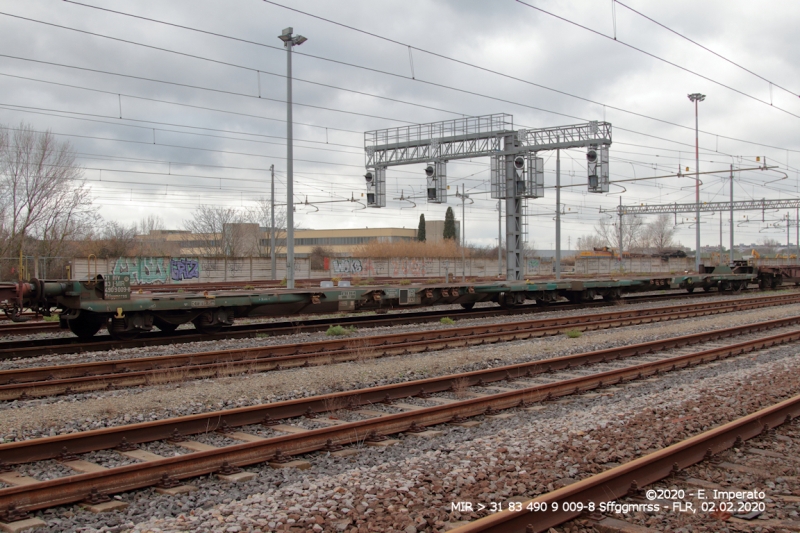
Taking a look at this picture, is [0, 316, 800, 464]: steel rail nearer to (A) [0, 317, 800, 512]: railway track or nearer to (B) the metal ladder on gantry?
(A) [0, 317, 800, 512]: railway track

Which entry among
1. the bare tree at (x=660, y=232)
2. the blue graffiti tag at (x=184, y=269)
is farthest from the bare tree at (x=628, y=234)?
the blue graffiti tag at (x=184, y=269)

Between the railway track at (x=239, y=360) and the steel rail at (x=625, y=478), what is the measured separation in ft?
22.6

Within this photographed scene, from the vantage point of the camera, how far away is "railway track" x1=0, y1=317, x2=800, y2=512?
5.11 meters

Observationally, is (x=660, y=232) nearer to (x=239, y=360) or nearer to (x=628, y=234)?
(x=628, y=234)

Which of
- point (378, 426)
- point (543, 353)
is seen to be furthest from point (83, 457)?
point (543, 353)

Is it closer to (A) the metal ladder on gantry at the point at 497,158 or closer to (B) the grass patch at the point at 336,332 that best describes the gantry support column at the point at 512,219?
(A) the metal ladder on gantry at the point at 497,158

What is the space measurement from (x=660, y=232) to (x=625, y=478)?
355 ft

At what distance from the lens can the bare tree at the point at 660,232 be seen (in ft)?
337

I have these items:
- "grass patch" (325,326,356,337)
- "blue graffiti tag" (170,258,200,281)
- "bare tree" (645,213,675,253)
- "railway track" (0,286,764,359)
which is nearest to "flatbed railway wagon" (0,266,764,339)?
"railway track" (0,286,764,359)

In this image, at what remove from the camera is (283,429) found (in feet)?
23.0

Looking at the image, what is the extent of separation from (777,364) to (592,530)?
9.10m

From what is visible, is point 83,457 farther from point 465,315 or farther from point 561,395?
point 465,315

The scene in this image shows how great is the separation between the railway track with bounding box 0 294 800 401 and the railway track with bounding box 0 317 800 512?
309cm

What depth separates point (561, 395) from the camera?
352 inches
